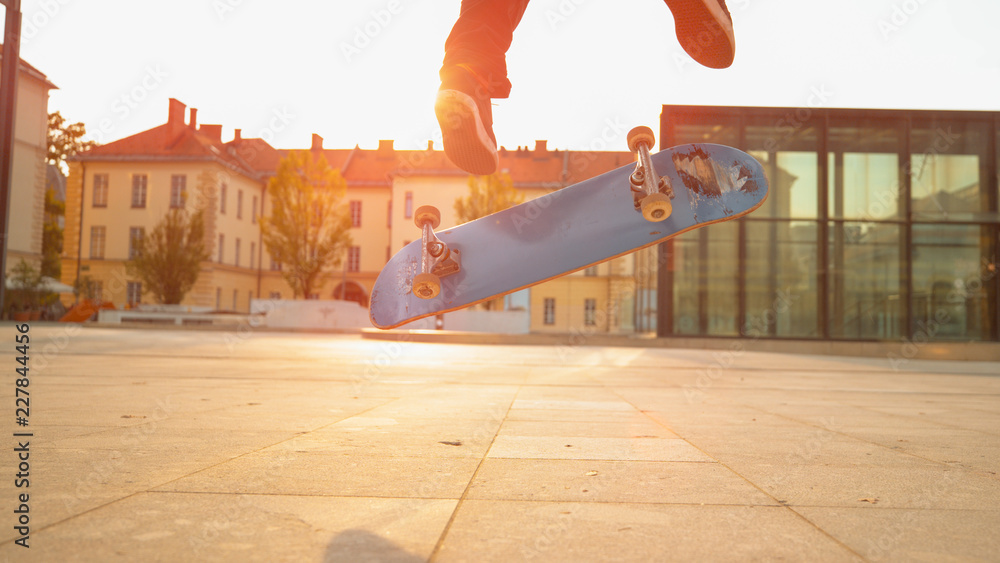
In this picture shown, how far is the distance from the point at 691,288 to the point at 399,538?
58.2 feet

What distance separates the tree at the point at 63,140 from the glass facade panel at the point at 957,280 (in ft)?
152

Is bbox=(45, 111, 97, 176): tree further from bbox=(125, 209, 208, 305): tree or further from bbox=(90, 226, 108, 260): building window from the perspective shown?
bbox=(125, 209, 208, 305): tree

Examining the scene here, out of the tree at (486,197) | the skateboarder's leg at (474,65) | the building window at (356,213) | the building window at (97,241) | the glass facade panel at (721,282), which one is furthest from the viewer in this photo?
the building window at (356,213)

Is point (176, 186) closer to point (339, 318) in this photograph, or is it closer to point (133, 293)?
point (133, 293)

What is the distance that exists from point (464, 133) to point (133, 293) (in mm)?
42017

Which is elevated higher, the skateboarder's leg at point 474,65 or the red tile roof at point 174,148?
the red tile roof at point 174,148

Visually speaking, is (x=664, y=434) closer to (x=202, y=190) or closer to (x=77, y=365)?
(x=77, y=365)

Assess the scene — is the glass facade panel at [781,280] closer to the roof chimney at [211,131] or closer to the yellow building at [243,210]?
the yellow building at [243,210]

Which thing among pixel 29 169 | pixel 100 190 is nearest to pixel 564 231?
pixel 29 169

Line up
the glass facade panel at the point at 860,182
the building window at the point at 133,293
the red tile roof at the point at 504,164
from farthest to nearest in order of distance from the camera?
1. the red tile roof at the point at 504,164
2. the building window at the point at 133,293
3. the glass facade panel at the point at 860,182

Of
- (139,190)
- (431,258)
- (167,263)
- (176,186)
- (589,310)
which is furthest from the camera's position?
(589,310)

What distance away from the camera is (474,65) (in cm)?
274

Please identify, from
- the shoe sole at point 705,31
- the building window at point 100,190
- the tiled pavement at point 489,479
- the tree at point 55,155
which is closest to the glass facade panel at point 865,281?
the tiled pavement at point 489,479

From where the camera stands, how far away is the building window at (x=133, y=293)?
39.7m
